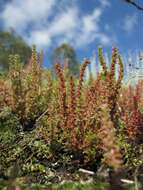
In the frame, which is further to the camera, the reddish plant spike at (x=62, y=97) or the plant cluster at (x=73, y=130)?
the reddish plant spike at (x=62, y=97)

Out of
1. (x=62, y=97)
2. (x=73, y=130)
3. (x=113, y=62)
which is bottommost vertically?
(x=73, y=130)

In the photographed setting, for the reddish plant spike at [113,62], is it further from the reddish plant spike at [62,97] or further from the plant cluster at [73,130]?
the reddish plant spike at [62,97]

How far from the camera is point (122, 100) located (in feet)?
24.8

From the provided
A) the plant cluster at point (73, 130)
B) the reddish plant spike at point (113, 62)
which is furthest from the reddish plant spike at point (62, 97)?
the reddish plant spike at point (113, 62)

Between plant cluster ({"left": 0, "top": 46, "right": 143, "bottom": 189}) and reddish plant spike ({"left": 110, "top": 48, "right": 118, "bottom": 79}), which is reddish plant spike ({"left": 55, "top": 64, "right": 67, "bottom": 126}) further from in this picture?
reddish plant spike ({"left": 110, "top": 48, "right": 118, "bottom": 79})

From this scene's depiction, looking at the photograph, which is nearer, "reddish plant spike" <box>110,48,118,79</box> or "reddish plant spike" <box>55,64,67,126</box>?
"reddish plant spike" <box>110,48,118,79</box>

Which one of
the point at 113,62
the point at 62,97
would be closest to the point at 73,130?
the point at 62,97

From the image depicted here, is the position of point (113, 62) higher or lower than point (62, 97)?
higher

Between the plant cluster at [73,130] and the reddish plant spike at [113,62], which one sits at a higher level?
the reddish plant spike at [113,62]

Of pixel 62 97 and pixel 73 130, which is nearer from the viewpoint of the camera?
pixel 73 130

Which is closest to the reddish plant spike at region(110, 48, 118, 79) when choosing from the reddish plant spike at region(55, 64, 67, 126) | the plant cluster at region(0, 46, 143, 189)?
the plant cluster at region(0, 46, 143, 189)

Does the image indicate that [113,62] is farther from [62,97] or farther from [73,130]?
[73,130]

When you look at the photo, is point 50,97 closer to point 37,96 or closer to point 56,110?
point 37,96

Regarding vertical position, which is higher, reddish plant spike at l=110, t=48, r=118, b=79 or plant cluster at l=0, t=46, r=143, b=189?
reddish plant spike at l=110, t=48, r=118, b=79
